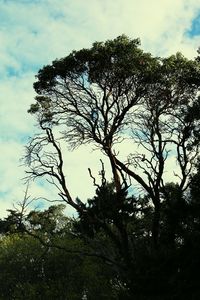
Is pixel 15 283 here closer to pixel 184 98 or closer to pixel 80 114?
pixel 80 114

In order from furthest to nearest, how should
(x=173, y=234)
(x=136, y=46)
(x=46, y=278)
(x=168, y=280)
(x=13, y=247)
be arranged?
(x=13, y=247), (x=46, y=278), (x=136, y=46), (x=173, y=234), (x=168, y=280)

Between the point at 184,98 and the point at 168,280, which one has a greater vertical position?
the point at 184,98

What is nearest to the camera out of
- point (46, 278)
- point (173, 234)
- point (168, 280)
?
point (168, 280)

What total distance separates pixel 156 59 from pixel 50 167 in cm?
586

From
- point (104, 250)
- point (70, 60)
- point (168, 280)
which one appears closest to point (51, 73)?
point (70, 60)

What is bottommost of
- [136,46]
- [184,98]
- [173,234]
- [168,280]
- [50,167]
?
[168,280]

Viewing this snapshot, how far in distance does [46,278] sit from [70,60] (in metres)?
15.9

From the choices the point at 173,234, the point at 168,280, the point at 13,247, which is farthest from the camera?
the point at 13,247

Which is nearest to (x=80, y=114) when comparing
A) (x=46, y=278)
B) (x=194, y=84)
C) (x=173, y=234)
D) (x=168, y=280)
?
(x=194, y=84)

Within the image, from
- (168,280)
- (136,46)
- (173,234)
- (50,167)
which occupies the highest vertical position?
(136,46)

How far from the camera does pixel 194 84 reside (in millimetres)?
18422

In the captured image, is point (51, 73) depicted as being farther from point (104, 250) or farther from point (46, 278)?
point (46, 278)

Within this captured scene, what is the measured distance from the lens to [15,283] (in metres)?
29.6

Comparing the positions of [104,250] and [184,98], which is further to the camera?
[184,98]
